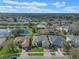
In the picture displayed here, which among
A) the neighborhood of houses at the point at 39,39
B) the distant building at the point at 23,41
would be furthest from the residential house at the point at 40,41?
the distant building at the point at 23,41

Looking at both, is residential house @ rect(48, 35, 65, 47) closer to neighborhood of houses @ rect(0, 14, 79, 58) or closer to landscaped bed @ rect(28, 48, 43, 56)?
neighborhood of houses @ rect(0, 14, 79, 58)

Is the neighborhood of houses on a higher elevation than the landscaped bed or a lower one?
higher

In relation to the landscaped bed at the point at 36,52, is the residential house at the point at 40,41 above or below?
above

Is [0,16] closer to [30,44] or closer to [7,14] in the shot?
[7,14]

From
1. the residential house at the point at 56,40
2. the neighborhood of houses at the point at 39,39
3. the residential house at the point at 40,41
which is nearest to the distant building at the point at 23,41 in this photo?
the neighborhood of houses at the point at 39,39

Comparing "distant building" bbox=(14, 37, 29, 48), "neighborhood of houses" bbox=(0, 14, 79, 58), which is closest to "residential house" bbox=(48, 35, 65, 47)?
"neighborhood of houses" bbox=(0, 14, 79, 58)

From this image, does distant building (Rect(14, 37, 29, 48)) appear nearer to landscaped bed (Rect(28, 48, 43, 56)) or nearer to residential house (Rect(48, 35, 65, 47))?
landscaped bed (Rect(28, 48, 43, 56))

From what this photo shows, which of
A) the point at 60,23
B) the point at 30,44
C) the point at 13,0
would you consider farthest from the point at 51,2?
the point at 30,44

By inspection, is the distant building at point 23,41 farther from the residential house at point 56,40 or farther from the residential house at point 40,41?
the residential house at point 56,40

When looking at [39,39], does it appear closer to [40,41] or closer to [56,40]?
[40,41]

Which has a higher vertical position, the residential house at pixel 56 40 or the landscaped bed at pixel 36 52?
the residential house at pixel 56 40

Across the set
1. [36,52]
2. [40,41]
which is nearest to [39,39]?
[40,41]

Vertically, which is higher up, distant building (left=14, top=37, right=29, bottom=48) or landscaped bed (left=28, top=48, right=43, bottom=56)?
distant building (left=14, top=37, right=29, bottom=48)
